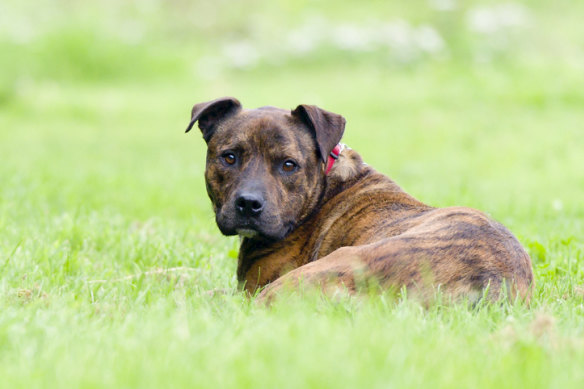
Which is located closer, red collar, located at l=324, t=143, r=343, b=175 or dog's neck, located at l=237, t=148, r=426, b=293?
dog's neck, located at l=237, t=148, r=426, b=293

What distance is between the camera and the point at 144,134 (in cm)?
1407

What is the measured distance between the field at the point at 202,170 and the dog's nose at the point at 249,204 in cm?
59

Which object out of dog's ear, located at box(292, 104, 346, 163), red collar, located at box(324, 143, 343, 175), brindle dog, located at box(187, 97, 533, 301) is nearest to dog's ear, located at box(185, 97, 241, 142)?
brindle dog, located at box(187, 97, 533, 301)

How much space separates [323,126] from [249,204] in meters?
0.80

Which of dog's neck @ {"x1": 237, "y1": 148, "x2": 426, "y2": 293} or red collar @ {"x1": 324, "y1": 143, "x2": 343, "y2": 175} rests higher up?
red collar @ {"x1": 324, "y1": 143, "x2": 343, "y2": 175}

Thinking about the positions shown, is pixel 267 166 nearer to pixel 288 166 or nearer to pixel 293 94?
pixel 288 166

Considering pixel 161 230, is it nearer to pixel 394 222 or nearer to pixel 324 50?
pixel 394 222

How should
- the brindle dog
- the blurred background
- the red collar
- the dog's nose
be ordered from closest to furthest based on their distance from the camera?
the brindle dog < the dog's nose < the red collar < the blurred background

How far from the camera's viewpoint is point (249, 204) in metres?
4.71

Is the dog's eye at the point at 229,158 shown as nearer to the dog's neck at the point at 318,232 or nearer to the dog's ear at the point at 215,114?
the dog's ear at the point at 215,114

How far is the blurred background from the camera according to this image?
8.86m

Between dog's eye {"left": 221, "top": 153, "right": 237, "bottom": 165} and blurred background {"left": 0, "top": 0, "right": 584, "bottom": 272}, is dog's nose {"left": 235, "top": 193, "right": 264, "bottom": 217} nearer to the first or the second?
dog's eye {"left": 221, "top": 153, "right": 237, "bottom": 165}

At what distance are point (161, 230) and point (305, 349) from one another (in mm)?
3904

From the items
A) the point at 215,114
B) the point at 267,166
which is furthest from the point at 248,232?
the point at 215,114
